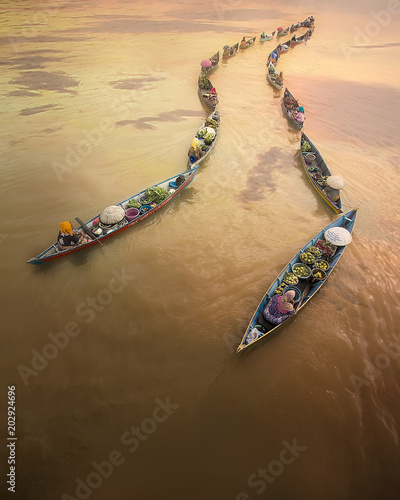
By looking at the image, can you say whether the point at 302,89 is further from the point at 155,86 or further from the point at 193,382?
the point at 193,382

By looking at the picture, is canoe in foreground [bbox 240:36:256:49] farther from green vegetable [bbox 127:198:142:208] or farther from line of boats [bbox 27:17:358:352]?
green vegetable [bbox 127:198:142:208]

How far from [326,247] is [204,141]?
10269 millimetres

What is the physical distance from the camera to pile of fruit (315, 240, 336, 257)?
34.0ft

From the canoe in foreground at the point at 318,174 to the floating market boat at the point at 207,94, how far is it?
8.17 meters

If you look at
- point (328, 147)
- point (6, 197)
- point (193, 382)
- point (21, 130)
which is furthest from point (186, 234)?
point (21, 130)

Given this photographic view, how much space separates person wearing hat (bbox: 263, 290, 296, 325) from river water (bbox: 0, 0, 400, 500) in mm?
1051

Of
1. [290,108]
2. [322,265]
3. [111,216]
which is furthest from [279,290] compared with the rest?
[290,108]

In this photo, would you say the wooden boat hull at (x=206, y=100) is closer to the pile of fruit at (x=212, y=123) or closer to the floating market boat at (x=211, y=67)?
the pile of fruit at (x=212, y=123)

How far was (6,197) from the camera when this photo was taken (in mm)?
12969

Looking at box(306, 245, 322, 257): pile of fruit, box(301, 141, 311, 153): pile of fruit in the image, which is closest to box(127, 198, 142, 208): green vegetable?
box(306, 245, 322, 257): pile of fruit

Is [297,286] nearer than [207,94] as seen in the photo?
Yes

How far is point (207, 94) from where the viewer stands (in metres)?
21.0

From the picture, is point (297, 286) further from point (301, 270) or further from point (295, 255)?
point (295, 255)

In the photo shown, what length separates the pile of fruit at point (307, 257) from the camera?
10055 mm
